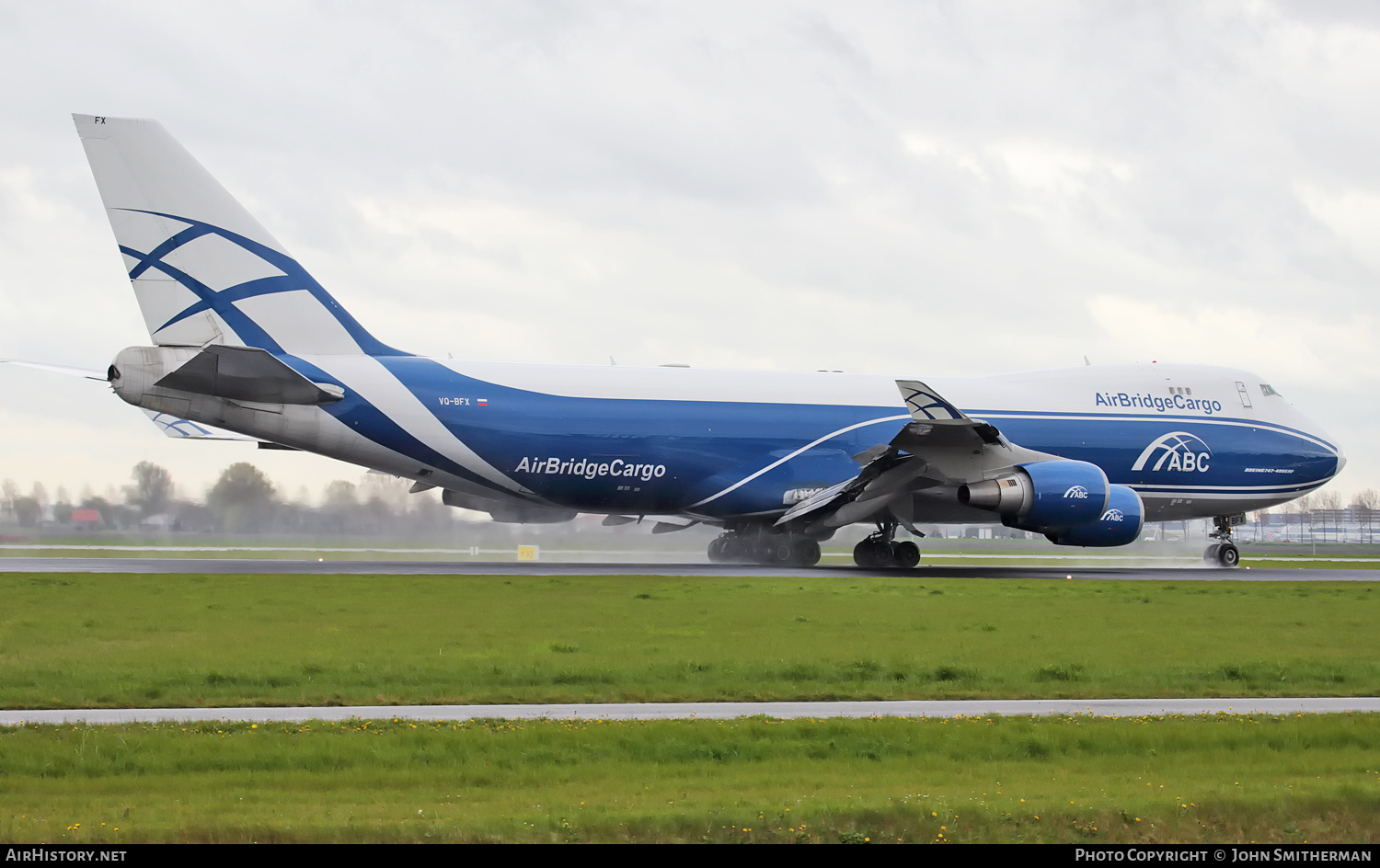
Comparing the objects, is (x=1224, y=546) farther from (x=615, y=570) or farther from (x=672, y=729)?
(x=672, y=729)

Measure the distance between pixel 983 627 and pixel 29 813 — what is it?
44.6 feet

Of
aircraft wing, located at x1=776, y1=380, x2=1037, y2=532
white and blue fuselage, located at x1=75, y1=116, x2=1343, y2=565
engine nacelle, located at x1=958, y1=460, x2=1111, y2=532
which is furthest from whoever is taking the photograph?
engine nacelle, located at x1=958, y1=460, x2=1111, y2=532

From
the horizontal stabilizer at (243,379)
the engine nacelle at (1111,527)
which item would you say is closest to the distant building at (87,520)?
the horizontal stabilizer at (243,379)

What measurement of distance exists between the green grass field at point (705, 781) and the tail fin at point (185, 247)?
61.7ft

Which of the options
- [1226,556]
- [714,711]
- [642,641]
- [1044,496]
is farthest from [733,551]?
[714,711]

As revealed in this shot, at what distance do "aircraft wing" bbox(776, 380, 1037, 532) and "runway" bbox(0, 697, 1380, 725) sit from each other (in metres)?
16.2

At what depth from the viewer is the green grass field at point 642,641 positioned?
12.8m

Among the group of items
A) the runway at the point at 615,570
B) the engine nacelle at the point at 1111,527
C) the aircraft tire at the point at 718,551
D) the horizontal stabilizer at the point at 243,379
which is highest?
the horizontal stabilizer at the point at 243,379

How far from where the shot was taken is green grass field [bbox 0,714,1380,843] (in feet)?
23.8

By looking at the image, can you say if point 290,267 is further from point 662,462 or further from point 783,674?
point 783,674

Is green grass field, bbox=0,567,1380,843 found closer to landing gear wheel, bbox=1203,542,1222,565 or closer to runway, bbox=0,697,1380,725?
runway, bbox=0,697,1380,725

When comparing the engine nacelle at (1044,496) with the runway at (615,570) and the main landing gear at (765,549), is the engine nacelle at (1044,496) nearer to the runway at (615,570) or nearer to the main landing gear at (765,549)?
the runway at (615,570)

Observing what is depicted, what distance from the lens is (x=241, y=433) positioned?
27672 millimetres

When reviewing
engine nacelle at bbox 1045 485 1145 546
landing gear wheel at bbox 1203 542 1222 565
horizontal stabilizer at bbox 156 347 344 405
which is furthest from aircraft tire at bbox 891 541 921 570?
horizontal stabilizer at bbox 156 347 344 405
